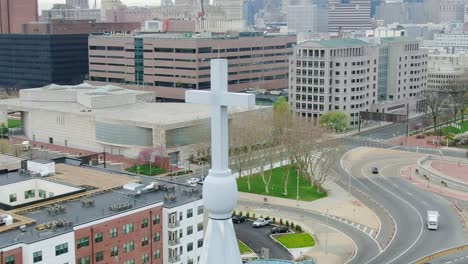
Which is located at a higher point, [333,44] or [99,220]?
[333,44]

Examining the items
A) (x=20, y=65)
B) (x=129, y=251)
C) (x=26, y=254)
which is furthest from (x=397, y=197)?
(x=20, y=65)

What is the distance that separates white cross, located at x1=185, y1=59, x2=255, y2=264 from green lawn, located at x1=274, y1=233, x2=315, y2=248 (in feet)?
152

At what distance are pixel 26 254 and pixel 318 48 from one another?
302ft

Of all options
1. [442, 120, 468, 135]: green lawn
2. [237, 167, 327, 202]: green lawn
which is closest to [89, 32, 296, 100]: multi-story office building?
[442, 120, 468, 135]: green lawn

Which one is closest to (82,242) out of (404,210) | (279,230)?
(279,230)

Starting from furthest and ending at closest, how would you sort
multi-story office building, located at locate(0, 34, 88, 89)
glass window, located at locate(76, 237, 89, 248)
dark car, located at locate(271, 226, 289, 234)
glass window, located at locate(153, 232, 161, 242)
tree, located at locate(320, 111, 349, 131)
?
multi-story office building, located at locate(0, 34, 88, 89) → tree, located at locate(320, 111, 349, 131) → dark car, located at locate(271, 226, 289, 234) → glass window, located at locate(153, 232, 161, 242) → glass window, located at locate(76, 237, 89, 248)

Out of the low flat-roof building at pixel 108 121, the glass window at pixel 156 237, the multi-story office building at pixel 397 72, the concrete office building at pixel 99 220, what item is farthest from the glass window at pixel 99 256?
the multi-story office building at pixel 397 72

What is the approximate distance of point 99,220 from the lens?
4347cm

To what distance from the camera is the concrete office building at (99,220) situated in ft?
134

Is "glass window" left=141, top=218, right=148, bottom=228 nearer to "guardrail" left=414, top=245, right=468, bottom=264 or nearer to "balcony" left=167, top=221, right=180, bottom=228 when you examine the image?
"balcony" left=167, top=221, right=180, bottom=228

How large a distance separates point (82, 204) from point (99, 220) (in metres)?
3.87

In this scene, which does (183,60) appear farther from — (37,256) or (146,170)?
(37,256)

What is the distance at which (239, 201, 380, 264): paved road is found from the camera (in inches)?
2232

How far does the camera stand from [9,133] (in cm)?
11531
